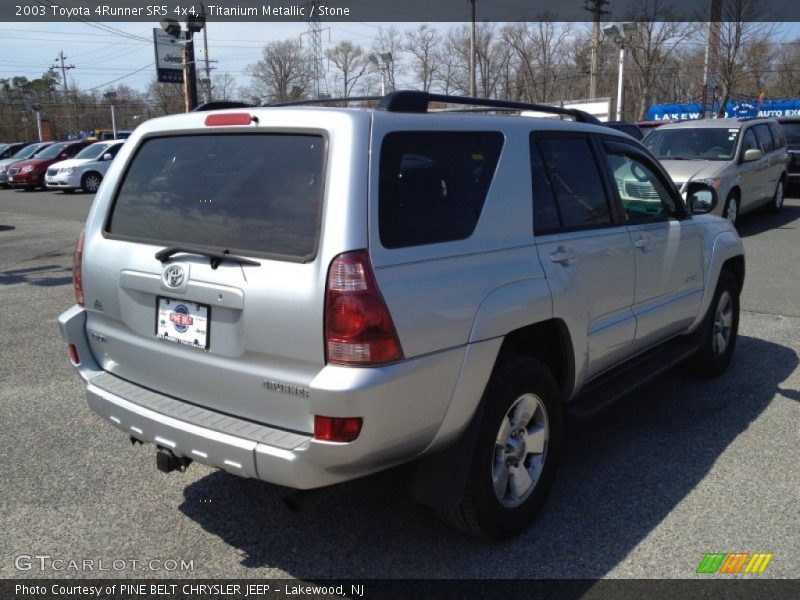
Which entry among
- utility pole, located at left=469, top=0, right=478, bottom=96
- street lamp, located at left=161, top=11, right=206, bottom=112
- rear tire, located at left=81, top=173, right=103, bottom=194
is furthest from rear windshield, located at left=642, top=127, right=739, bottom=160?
utility pole, located at left=469, top=0, right=478, bottom=96

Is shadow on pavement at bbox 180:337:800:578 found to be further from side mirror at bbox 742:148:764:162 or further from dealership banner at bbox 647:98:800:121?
dealership banner at bbox 647:98:800:121

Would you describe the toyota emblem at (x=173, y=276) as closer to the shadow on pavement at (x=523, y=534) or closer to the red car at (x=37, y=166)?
the shadow on pavement at (x=523, y=534)

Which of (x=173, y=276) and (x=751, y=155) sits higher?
(x=751, y=155)

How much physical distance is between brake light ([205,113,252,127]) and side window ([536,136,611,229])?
1416mm

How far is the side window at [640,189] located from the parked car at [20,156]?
1134 inches

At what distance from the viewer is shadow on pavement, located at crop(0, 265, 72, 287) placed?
9266 mm

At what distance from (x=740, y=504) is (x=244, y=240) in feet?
8.90

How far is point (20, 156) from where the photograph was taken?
30.6m

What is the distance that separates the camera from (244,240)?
2779mm

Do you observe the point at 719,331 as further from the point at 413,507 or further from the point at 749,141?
the point at 749,141

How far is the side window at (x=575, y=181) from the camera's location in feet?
11.6

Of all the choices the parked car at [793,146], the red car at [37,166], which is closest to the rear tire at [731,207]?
the parked car at [793,146]

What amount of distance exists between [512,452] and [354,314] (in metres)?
1.19

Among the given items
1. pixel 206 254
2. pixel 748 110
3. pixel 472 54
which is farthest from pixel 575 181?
pixel 472 54
